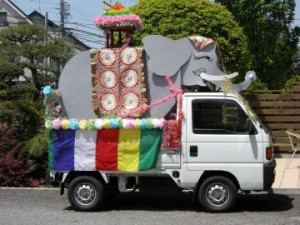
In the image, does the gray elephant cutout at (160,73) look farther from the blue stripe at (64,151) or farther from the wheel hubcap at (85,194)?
the wheel hubcap at (85,194)

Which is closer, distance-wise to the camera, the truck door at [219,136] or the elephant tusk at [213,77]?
the truck door at [219,136]

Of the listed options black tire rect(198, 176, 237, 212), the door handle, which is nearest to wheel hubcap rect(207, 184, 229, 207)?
black tire rect(198, 176, 237, 212)

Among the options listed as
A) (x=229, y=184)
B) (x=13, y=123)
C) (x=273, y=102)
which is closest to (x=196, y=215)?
(x=229, y=184)

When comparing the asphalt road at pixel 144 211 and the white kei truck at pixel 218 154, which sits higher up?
the white kei truck at pixel 218 154

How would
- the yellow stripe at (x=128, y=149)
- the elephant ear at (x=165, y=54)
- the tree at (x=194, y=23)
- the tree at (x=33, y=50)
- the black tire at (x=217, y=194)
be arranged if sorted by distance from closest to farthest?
the black tire at (x=217, y=194) < the yellow stripe at (x=128, y=149) < the elephant ear at (x=165, y=54) < the tree at (x=194, y=23) < the tree at (x=33, y=50)

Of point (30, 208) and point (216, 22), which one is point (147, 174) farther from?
point (216, 22)

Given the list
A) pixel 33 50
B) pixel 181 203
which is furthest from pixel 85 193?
pixel 33 50

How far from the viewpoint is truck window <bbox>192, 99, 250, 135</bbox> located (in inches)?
356

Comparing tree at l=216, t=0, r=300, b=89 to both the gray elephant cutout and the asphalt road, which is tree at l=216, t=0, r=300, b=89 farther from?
the gray elephant cutout

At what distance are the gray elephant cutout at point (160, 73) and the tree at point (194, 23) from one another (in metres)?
5.69

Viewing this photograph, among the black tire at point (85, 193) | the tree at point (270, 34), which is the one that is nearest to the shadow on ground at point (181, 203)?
the black tire at point (85, 193)

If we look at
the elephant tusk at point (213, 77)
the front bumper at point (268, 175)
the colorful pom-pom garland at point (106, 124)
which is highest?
the elephant tusk at point (213, 77)

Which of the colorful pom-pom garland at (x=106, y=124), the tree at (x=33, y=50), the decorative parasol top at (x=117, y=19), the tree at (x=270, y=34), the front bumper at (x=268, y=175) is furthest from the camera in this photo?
the tree at (x=270, y=34)

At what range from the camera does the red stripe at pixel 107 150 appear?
30.5 ft
